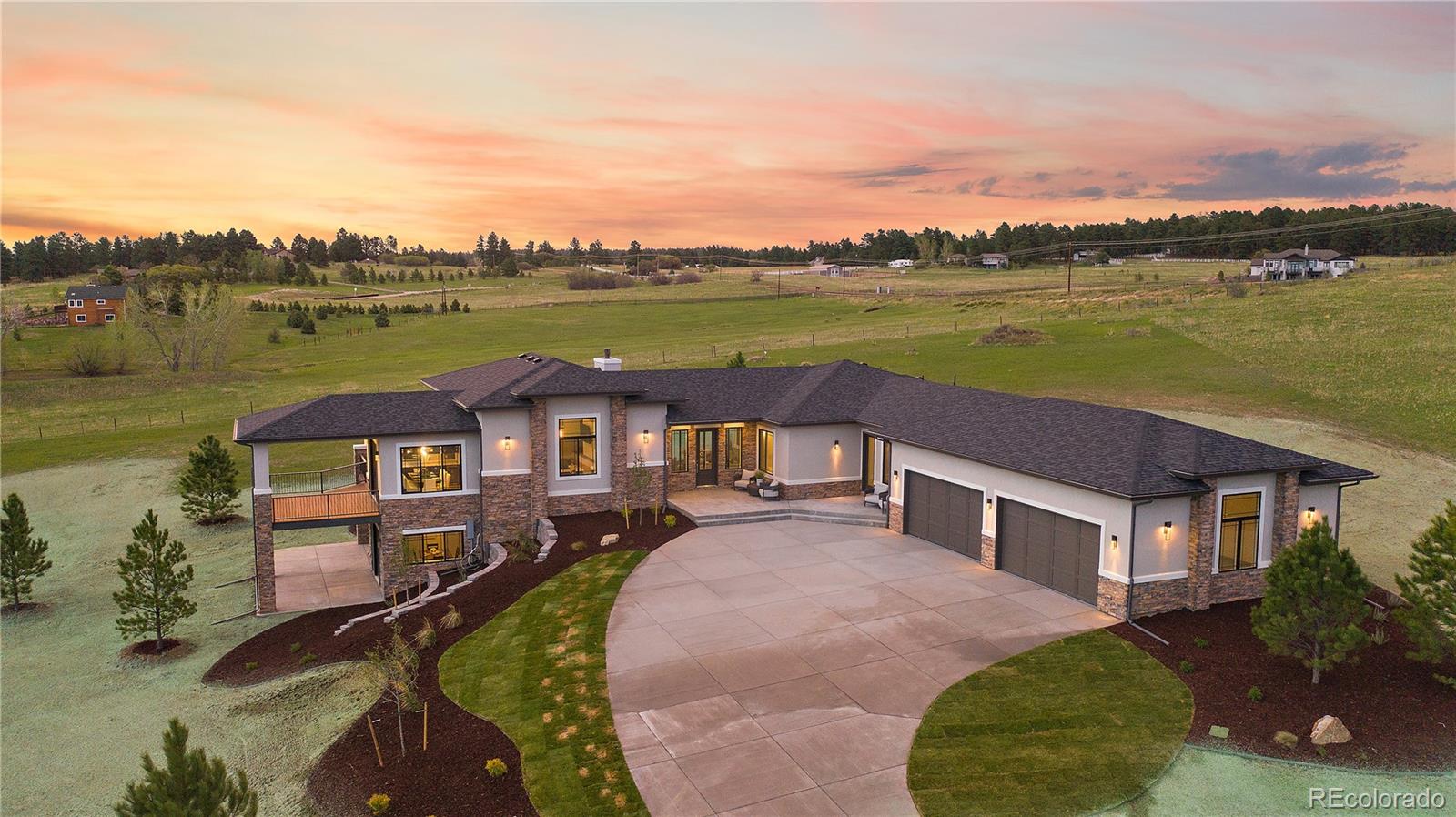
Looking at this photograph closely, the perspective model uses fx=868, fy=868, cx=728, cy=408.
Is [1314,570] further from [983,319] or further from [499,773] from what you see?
[983,319]

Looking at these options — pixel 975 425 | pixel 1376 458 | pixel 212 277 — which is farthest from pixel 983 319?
pixel 212 277

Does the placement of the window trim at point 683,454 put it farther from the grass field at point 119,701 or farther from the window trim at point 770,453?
the grass field at point 119,701

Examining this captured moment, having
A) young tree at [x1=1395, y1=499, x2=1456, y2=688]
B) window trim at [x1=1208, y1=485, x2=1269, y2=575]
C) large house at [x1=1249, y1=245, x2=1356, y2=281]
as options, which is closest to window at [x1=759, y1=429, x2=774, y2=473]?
window trim at [x1=1208, y1=485, x2=1269, y2=575]

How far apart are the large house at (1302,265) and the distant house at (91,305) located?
397 ft

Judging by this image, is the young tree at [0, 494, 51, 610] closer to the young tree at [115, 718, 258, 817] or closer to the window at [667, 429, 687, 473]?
the window at [667, 429, 687, 473]

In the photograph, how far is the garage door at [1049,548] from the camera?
60.2ft

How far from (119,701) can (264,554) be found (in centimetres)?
531

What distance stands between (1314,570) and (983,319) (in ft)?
187

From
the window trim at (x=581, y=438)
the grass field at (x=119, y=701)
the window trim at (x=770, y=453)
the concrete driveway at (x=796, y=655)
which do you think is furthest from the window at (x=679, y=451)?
the grass field at (x=119, y=701)

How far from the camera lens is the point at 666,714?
13547mm

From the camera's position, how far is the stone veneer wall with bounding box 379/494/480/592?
75.8 ft

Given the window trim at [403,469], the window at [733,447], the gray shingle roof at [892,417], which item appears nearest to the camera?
the gray shingle roof at [892,417]

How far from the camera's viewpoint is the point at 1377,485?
27.8m

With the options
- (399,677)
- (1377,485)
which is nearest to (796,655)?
(399,677)
